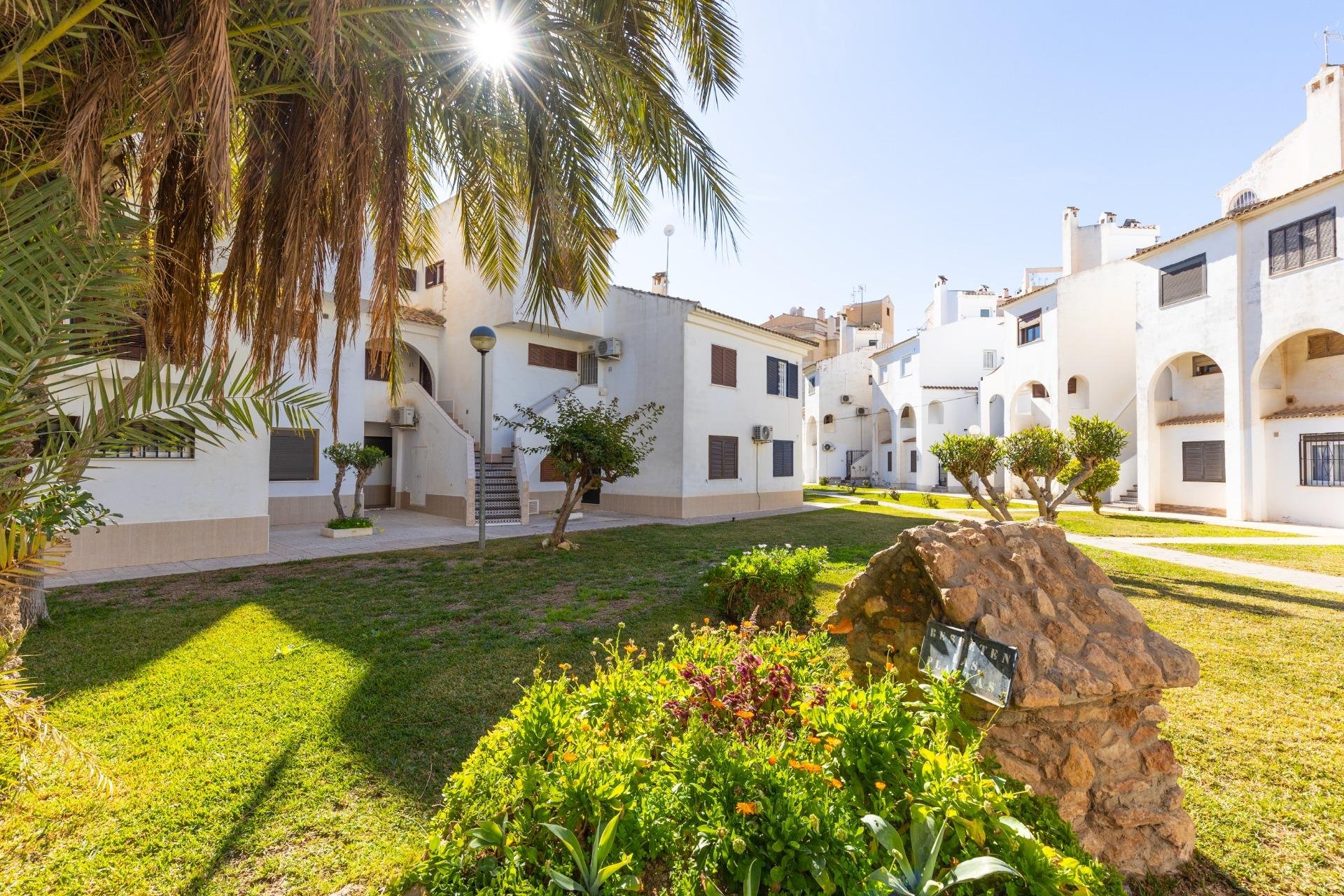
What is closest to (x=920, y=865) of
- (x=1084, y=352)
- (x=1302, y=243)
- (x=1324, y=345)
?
(x=1302, y=243)

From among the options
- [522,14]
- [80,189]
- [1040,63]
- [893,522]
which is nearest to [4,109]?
[80,189]

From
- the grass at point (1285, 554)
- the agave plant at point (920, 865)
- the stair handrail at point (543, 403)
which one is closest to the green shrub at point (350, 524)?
the stair handrail at point (543, 403)

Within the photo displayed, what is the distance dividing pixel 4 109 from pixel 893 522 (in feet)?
58.7

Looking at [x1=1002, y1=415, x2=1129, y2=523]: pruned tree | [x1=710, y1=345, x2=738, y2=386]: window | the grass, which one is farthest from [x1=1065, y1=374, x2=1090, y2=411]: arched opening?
[x1=710, y1=345, x2=738, y2=386]: window

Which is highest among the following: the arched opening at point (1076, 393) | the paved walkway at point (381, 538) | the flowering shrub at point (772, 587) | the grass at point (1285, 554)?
the arched opening at point (1076, 393)

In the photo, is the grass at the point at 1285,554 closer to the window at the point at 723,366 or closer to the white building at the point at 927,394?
the window at the point at 723,366

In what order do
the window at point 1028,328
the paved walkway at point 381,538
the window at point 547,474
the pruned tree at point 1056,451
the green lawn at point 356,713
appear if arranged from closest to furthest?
the green lawn at point 356,713 < the paved walkway at point 381,538 < the pruned tree at point 1056,451 < the window at point 547,474 < the window at point 1028,328

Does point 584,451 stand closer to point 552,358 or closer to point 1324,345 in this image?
point 552,358

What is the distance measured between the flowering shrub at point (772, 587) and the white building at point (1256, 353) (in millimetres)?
19187

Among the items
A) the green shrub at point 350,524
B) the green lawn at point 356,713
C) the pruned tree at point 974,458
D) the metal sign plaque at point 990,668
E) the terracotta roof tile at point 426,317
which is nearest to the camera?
the metal sign plaque at point 990,668

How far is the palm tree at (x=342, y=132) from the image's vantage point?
272 centimetres

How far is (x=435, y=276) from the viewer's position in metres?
20.5

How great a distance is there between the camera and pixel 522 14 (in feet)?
13.4

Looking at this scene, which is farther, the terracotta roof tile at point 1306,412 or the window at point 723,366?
the window at point 723,366
